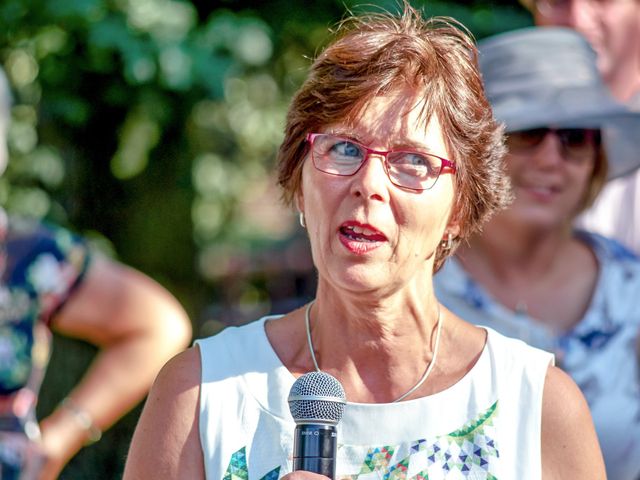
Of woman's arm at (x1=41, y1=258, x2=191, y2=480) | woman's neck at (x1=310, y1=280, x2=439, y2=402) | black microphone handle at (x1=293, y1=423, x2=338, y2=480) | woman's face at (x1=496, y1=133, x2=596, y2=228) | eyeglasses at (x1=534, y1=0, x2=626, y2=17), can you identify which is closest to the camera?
black microphone handle at (x1=293, y1=423, x2=338, y2=480)

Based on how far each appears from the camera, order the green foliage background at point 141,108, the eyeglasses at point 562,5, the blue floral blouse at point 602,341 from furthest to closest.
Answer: the green foliage background at point 141,108, the eyeglasses at point 562,5, the blue floral blouse at point 602,341

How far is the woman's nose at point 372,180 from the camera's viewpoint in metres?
2.42

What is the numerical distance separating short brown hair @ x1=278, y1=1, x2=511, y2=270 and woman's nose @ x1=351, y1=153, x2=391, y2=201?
0.38 feet

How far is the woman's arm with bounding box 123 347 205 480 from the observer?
2480mm

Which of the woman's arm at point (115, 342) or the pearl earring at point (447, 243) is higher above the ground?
the pearl earring at point (447, 243)

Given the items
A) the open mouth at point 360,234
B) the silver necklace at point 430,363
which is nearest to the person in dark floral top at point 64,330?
the silver necklace at point 430,363

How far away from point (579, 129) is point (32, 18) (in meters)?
2.26

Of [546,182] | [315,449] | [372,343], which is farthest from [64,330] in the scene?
[315,449]

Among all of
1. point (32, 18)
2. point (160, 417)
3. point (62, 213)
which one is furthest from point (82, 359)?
point (160, 417)

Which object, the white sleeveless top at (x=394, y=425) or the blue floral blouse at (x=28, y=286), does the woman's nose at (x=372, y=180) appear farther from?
the blue floral blouse at (x=28, y=286)

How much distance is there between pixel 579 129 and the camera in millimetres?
3879

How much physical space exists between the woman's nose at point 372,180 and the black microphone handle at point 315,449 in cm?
50

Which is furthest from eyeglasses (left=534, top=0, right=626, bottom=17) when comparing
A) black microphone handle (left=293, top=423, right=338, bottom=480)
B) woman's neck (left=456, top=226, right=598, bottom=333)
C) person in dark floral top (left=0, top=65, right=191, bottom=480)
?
black microphone handle (left=293, top=423, right=338, bottom=480)

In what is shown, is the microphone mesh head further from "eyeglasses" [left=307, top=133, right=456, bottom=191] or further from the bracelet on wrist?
the bracelet on wrist
